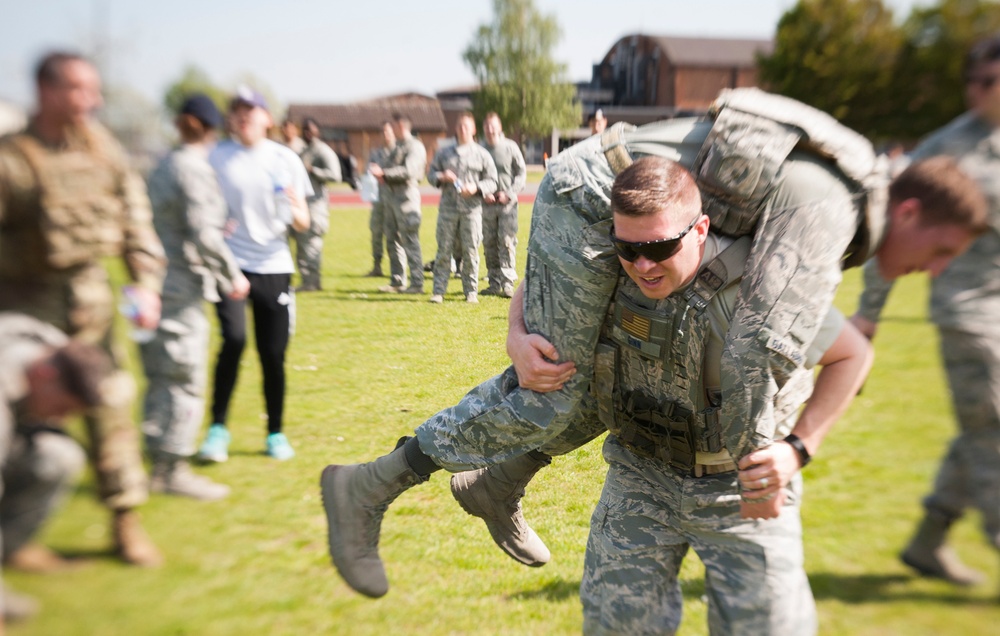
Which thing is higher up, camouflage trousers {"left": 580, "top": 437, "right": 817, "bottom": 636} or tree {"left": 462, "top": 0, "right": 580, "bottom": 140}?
tree {"left": 462, "top": 0, "right": 580, "bottom": 140}

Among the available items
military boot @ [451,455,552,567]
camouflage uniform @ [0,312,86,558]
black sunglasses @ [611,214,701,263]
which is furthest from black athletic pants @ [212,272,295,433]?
black sunglasses @ [611,214,701,263]

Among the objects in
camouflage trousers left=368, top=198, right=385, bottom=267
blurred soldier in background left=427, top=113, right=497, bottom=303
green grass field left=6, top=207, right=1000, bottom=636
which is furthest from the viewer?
camouflage trousers left=368, top=198, right=385, bottom=267

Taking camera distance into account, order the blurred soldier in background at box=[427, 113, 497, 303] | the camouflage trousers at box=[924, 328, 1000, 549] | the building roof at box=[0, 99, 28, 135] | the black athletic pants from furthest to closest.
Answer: the blurred soldier in background at box=[427, 113, 497, 303] → the black athletic pants → the camouflage trousers at box=[924, 328, 1000, 549] → the building roof at box=[0, 99, 28, 135]

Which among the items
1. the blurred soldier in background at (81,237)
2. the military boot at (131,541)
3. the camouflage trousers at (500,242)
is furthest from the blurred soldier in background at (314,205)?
the military boot at (131,541)

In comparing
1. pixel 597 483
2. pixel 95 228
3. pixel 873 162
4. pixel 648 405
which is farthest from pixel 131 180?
pixel 597 483

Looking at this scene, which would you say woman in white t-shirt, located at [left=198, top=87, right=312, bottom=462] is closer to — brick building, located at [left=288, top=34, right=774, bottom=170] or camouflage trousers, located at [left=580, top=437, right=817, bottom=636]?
brick building, located at [left=288, top=34, right=774, bottom=170]

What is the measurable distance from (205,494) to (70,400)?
6.82ft

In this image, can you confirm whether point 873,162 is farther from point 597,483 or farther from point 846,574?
point 597,483

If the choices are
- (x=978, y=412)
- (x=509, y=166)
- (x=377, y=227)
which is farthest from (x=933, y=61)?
(x=978, y=412)

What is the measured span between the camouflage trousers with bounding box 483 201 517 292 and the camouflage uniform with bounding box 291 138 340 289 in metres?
2.30

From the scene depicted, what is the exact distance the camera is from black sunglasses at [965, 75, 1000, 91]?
9.49ft

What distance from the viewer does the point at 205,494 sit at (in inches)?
148

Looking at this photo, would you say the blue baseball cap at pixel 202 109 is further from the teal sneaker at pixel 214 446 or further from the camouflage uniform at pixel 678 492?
the camouflage uniform at pixel 678 492

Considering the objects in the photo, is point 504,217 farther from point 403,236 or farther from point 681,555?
point 681,555
